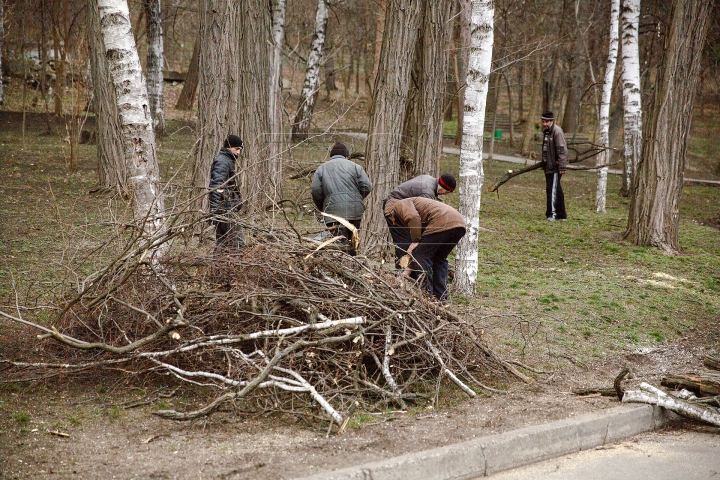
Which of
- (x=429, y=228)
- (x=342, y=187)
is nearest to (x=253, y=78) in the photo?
(x=342, y=187)

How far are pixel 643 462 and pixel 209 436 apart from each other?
274 cm

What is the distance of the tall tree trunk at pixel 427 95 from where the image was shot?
10570 millimetres

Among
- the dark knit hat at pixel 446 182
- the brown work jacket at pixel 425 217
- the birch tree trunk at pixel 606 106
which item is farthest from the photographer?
the birch tree trunk at pixel 606 106

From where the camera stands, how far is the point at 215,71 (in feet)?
36.9

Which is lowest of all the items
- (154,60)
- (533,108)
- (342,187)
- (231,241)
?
(231,241)

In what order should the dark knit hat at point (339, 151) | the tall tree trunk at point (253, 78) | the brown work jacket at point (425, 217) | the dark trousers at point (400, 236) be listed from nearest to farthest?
1. the brown work jacket at point (425, 217)
2. the dark trousers at point (400, 236)
3. the dark knit hat at point (339, 151)
4. the tall tree trunk at point (253, 78)

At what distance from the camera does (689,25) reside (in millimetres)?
11766

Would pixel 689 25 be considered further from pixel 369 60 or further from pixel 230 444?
pixel 369 60

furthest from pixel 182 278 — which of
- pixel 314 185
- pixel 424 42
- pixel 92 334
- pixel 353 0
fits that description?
pixel 353 0

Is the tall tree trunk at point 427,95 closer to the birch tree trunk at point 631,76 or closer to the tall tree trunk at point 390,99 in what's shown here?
the tall tree trunk at point 390,99

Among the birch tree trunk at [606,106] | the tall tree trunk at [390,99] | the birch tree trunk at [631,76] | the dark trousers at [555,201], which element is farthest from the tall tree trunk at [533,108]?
the tall tree trunk at [390,99]

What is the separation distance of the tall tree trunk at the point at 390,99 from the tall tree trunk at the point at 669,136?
4431 millimetres

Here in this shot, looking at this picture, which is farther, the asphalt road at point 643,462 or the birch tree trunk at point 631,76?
the birch tree trunk at point 631,76

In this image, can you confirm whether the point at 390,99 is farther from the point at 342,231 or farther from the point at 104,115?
the point at 104,115
